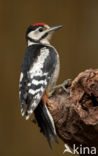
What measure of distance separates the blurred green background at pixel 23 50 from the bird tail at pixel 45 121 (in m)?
1.48

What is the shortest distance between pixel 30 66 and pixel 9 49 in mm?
1382

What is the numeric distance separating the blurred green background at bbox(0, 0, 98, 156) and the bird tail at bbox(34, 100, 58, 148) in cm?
→ 148

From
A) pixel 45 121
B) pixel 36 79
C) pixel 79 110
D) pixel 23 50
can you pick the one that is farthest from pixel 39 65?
pixel 23 50

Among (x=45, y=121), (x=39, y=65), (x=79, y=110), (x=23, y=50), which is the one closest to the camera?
(x=79, y=110)

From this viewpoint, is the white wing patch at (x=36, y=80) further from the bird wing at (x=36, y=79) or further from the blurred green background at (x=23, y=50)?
the blurred green background at (x=23, y=50)

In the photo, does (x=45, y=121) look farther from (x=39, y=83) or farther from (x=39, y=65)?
(x=39, y=65)

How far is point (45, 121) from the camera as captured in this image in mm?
2828

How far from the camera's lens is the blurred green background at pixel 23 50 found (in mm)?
4336

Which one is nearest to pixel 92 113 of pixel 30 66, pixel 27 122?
pixel 30 66

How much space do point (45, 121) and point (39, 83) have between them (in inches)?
10.0

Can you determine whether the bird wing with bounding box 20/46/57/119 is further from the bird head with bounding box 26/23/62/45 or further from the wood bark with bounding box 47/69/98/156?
the bird head with bounding box 26/23/62/45

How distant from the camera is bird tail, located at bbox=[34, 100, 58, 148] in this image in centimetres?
276

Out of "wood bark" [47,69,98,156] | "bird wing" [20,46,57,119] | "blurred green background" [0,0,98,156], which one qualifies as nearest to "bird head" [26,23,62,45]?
"bird wing" [20,46,57,119]

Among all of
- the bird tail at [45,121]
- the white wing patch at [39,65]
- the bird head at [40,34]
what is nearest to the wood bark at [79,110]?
the bird tail at [45,121]
